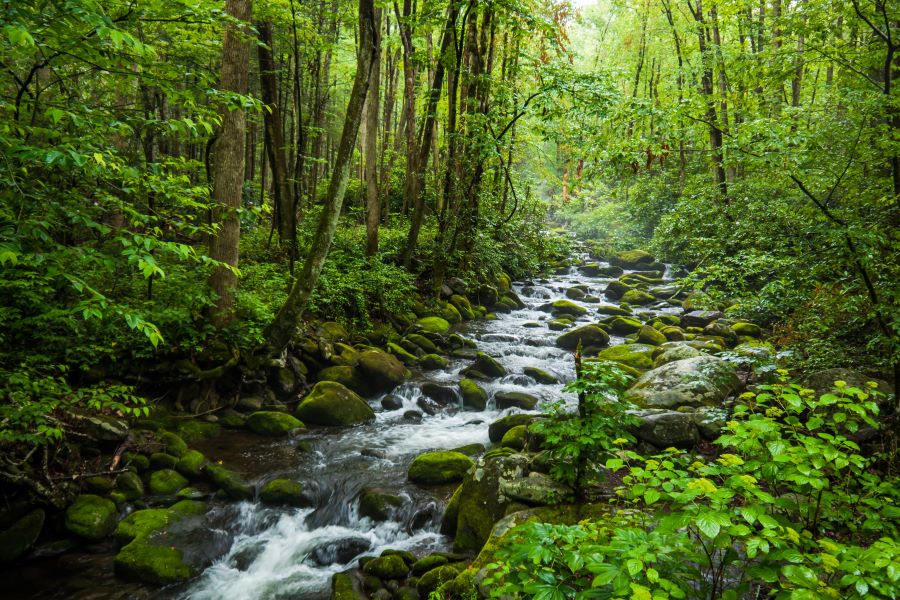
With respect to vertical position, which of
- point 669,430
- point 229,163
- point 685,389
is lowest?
point 669,430

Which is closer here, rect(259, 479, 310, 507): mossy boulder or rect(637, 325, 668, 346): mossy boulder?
rect(259, 479, 310, 507): mossy boulder

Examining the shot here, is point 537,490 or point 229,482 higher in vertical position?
point 537,490

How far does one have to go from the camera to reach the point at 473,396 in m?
9.48

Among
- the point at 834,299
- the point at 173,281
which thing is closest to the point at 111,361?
the point at 173,281

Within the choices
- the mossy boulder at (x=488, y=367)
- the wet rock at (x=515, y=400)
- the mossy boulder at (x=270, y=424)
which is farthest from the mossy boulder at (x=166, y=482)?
the mossy boulder at (x=488, y=367)

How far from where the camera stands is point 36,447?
5.07 m

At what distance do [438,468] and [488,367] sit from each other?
4.48m

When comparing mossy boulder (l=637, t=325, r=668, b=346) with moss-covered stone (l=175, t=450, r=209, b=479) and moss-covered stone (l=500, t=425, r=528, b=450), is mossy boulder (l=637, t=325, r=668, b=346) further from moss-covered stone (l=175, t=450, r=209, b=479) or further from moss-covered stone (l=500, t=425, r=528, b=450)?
moss-covered stone (l=175, t=450, r=209, b=479)

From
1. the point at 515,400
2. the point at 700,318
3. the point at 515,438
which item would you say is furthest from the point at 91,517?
the point at 700,318

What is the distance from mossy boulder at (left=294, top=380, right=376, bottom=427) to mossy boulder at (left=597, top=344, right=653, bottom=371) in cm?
A: 540

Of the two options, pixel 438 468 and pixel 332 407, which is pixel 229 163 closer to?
pixel 332 407

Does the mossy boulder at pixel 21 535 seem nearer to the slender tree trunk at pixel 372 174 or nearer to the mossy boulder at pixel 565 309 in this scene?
the slender tree trunk at pixel 372 174

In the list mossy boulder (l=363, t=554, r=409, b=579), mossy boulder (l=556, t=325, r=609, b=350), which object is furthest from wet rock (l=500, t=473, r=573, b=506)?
mossy boulder (l=556, t=325, r=609, b=350)

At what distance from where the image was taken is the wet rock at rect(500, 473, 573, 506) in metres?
4.54
